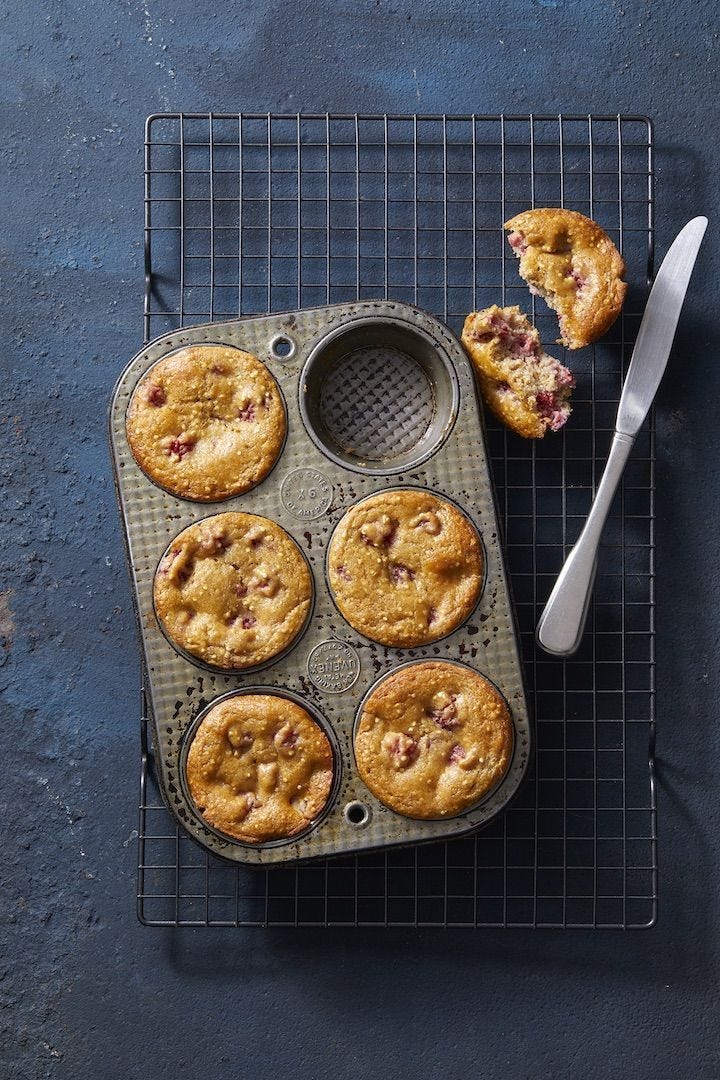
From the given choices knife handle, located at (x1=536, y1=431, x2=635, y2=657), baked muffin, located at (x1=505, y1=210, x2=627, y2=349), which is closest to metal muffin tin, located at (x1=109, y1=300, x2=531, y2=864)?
knife handle, located at (x1=536, y1=431, x2=635, y2=657)

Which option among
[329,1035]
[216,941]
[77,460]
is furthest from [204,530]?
[329,1035]

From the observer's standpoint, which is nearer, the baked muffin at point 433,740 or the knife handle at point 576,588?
the baked muffin at point 433,740

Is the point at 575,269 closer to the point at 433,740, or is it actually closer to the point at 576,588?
the point at 576,588

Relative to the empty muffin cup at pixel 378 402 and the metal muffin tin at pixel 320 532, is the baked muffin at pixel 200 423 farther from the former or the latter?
the empty muffin cup at pixel 378 402

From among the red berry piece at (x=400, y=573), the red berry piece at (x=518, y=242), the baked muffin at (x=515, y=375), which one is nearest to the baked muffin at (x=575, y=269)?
the red berry piece at (x=518, y=242)

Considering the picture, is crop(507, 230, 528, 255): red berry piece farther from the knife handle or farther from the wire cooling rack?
the knife handle

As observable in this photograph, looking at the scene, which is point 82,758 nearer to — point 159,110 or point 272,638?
point 272,638
